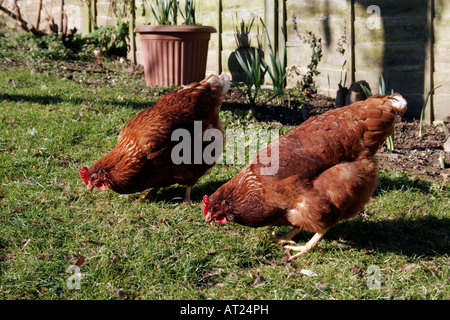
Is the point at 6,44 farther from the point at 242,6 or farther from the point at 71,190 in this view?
the point at 71,190

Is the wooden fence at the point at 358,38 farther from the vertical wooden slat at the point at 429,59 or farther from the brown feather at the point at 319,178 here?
the brown feather at the point at 319,178

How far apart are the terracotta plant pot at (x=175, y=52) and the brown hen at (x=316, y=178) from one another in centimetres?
391

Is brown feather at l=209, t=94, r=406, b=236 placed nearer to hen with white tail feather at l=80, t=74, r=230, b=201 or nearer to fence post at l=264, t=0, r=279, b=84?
hen with white tail feather at l=80, t=74, r=230, b=201

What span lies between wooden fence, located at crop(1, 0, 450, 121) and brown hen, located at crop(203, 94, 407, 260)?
8.34 feet

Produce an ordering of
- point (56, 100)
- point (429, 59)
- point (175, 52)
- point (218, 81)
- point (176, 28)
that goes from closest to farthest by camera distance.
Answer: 1. point (218, 81)
2. point (429, 59)
3. point (56, 100)
4. point (176, 28)
5. point (175, 52)

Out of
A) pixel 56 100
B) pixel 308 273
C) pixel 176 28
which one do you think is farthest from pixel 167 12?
pixel 308 273

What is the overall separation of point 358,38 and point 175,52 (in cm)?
269

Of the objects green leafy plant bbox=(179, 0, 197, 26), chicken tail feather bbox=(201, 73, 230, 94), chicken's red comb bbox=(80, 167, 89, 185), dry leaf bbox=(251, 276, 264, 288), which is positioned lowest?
dry leaf bbox=(251, 276, 264, 288)

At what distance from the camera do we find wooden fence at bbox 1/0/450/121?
4922 millimetres

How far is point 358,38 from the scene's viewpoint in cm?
551

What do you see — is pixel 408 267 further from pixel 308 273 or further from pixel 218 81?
pixel 218 81

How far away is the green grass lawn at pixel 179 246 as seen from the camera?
242cm

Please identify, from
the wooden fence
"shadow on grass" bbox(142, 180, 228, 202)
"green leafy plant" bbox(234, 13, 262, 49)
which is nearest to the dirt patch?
the wooden fence

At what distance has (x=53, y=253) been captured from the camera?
8.82 feet
